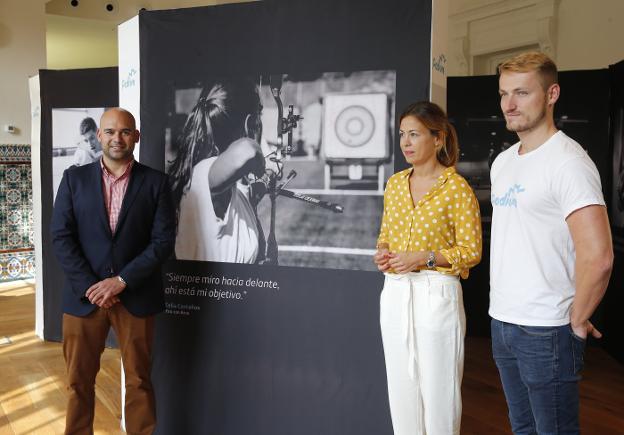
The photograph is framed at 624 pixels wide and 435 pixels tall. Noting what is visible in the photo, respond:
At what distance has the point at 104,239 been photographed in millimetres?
2947

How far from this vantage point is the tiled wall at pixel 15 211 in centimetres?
830

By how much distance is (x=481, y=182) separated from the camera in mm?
5914

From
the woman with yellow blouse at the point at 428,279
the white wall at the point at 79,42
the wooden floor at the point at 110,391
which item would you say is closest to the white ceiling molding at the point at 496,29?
the wooden floor at the point at 110,391

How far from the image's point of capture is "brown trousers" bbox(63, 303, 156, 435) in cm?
296

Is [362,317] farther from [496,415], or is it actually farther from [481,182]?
[481,182]

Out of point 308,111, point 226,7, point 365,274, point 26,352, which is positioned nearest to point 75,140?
point 26,352

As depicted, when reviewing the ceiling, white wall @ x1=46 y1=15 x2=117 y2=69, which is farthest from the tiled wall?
white wall @ x1=46 y1=15 x2=117 y2=69

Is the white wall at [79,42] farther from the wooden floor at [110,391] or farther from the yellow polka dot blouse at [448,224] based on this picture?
the yellow polka dot blouse at [448,224]

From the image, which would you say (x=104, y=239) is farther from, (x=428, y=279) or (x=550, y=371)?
(x=550, y=371)

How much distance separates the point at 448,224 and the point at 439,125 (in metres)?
0.40

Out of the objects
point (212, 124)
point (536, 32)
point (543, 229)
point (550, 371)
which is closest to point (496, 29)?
point (536, 32)

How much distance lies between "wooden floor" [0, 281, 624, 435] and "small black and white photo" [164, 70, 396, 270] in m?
1.46

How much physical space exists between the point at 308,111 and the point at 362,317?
1.08 metres

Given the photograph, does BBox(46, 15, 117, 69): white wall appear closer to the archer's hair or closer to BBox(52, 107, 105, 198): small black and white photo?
BBox(52, 107, 105, 198): small black and white photo
